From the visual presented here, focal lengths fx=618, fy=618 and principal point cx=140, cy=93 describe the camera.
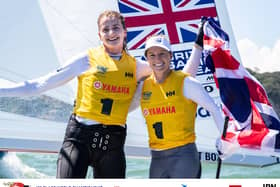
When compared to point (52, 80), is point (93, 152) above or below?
below

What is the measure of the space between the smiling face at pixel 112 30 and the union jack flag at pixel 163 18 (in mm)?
1153

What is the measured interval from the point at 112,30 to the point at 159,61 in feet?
0.75

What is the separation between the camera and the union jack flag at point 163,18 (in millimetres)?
3619

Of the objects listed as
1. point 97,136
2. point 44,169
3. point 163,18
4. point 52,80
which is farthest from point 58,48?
point 97,136

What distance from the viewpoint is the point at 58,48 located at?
3.66m

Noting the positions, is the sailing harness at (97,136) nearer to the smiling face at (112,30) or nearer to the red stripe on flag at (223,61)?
the smiling face at (112,30)

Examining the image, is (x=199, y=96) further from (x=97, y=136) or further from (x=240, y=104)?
(x=97, y=136)

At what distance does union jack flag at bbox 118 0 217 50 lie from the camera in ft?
11.9

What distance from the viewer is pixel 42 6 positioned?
371cm

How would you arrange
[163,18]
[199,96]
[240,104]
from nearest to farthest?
[199,96], [240,104], [163,18]

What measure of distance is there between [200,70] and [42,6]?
103cm

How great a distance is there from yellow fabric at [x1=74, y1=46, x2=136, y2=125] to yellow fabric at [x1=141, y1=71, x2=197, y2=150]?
0.10 m

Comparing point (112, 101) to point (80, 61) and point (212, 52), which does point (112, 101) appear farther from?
point (212, 52)

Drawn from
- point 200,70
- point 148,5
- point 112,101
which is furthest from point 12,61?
point 112,101
